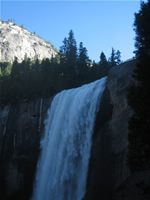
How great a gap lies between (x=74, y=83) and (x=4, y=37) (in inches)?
Result: 3340

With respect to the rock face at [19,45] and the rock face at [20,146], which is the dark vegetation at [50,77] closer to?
the rock face at [20,146]

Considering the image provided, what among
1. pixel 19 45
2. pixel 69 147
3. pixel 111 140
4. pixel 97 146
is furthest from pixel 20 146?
pixel 19 45

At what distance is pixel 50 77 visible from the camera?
35.1 meters

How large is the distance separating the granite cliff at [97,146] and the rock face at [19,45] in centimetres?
6936

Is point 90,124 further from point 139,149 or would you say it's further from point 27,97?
point 27,97

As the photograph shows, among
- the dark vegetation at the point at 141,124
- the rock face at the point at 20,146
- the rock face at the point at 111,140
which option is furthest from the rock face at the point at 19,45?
the dark vegetation at the point at 141,124

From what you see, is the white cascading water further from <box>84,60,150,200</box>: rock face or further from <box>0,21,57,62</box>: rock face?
<box>0,21,57,62</box>: rock face

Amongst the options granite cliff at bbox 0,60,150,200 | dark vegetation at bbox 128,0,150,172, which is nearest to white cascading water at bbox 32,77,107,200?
granite cliff at bbox 0,60,150,200

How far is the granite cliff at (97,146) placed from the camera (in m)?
17.3

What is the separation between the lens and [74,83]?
1369 inches

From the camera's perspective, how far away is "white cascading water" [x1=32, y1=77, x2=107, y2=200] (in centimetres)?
2064

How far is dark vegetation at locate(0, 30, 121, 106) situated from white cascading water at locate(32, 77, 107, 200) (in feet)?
20.9

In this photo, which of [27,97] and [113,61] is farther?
[113,61]

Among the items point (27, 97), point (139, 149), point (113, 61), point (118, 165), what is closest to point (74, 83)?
point (27, 97)
